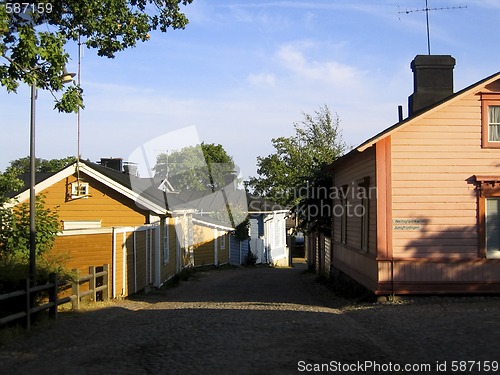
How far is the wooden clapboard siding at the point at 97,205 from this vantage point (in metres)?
22.0

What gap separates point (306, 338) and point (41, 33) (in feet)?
22.1

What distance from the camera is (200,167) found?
276ft

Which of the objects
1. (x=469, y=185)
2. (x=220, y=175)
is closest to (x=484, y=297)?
(x=469, y=185)

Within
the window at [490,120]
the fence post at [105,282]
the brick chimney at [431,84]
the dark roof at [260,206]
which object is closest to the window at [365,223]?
the window at [490,120]

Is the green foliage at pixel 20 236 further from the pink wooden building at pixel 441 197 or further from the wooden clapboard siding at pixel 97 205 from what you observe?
the pink wooden building at pixel 441 197

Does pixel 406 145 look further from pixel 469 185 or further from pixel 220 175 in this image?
pixel 220 175

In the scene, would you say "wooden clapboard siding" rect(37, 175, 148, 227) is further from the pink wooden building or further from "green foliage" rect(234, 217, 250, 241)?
"green foliage" rect(234, 217, 250, 241)

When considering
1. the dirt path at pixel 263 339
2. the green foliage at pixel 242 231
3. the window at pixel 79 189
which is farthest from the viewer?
the green foliage at pixel 242 231

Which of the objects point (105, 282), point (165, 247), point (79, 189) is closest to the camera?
point (105, 282)

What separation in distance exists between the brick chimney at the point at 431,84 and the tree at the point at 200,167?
200 ft

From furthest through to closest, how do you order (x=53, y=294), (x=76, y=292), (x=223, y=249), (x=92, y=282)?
1. (x=223, y=249)
2. (x=92, y=282)
3. (x=76, y=292)
4. (x=53, y=294)

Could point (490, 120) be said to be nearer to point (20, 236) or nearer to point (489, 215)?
point (489, 215)

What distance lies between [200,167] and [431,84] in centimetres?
6682

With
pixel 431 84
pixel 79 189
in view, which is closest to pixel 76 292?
pixel 79 189
